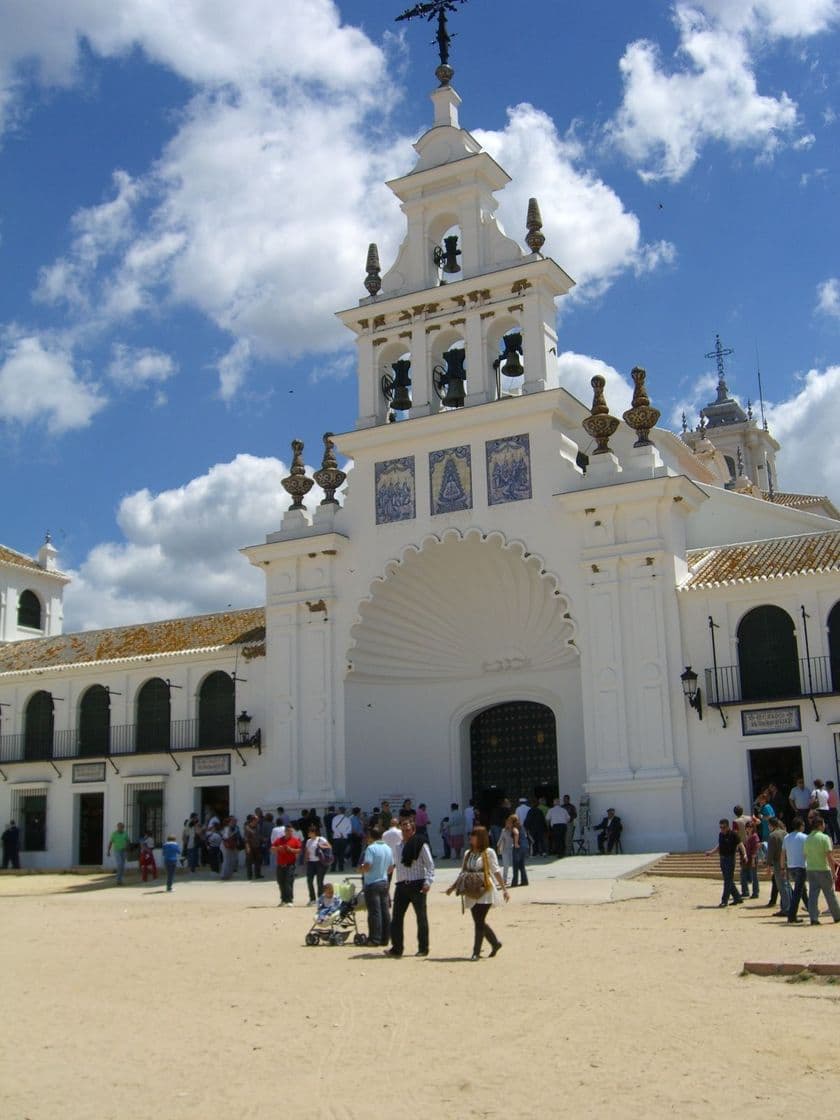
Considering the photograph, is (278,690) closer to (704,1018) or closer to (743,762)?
(743,762)

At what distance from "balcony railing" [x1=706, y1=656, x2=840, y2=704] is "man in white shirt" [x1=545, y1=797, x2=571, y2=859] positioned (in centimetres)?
362

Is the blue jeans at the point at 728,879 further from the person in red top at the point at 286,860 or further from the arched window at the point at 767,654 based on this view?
the arched window at the point at 767,654

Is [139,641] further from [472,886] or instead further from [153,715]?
[472,886]

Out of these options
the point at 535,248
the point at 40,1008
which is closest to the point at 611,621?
the point at 535,248

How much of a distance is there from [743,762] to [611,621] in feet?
12.2

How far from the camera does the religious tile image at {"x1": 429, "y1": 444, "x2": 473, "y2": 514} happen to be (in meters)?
26.5

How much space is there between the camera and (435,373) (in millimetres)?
27766

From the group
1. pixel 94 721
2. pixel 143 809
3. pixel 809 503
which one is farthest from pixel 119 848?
pixel 809 503

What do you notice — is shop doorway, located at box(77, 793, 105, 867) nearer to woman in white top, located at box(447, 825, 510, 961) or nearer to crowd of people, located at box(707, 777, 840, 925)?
crowd of people, located at box(707, 777, 840, 925)

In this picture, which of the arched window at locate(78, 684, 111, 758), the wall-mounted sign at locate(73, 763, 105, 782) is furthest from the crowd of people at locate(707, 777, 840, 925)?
the arched window at locate(78, 684, 111, 758)

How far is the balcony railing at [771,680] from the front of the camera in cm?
2289

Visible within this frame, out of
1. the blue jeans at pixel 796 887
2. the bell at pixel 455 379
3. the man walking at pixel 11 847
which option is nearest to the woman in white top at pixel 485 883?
the blue jeans at pixel 796 887

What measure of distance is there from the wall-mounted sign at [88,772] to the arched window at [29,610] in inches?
349

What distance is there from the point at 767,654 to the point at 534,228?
1071cm
